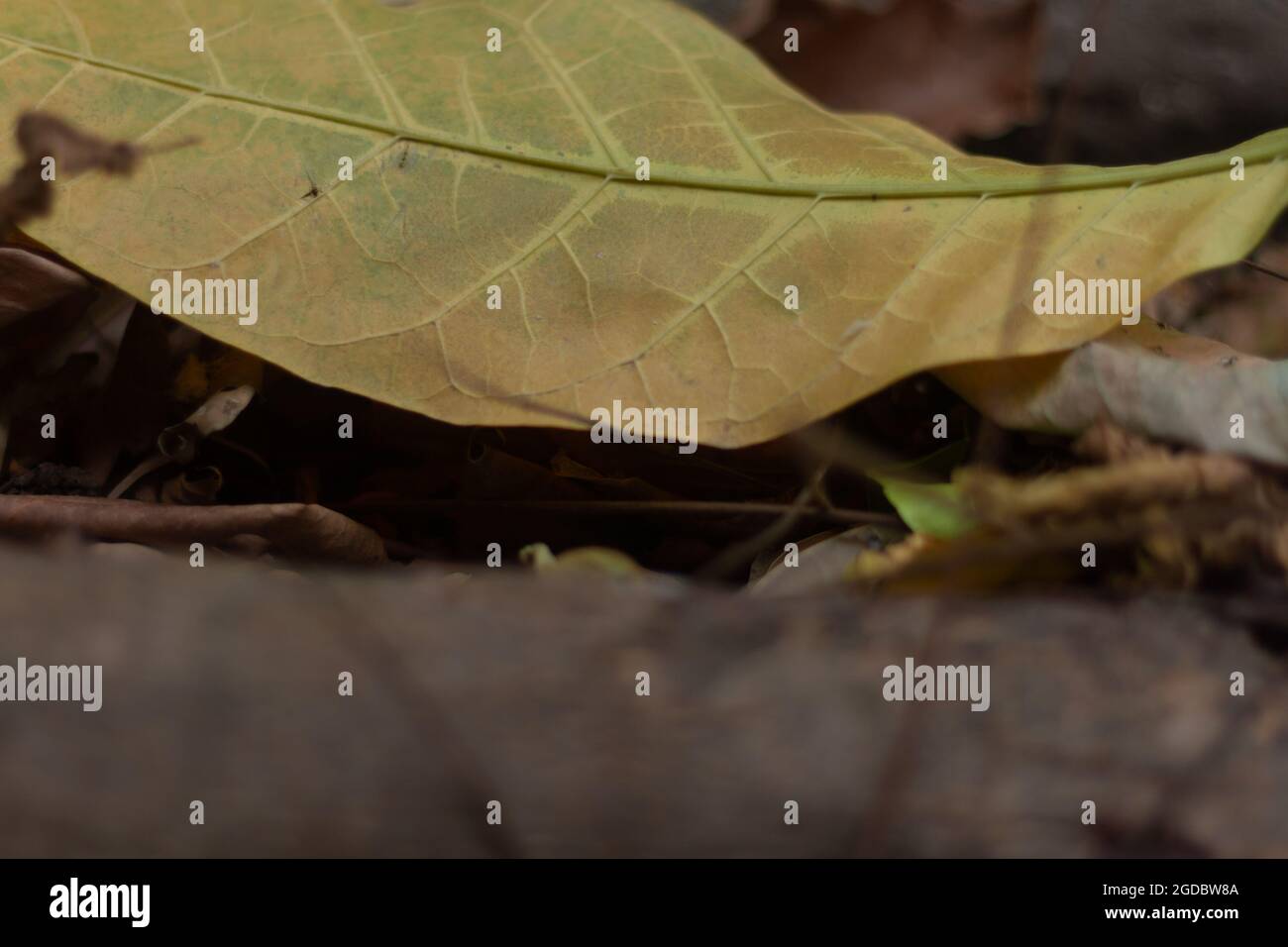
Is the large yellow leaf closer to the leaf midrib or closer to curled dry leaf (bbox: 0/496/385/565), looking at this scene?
the leaf midrib

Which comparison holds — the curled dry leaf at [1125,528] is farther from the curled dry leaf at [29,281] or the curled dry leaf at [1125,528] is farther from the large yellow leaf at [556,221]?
the curled dry leaf at [29,281]

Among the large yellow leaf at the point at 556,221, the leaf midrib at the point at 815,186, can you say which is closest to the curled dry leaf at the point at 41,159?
the large yellow leaf at the point at 556,221

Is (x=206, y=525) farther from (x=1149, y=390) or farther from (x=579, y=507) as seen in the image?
(x=1149, y=390)

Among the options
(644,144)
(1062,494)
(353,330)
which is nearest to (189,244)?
(353,330)


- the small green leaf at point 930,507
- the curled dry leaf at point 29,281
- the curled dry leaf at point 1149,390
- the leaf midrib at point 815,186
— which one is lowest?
the small green leaf at point 930,507

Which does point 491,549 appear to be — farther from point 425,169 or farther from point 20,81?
point 20,81

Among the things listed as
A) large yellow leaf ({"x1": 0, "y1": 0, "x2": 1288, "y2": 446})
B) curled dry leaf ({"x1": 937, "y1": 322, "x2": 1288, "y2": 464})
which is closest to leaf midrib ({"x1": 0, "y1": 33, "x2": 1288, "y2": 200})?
large yellow leaf ({"x1": 0, "y1": 0, "x2": 1288, "y2": 446})
